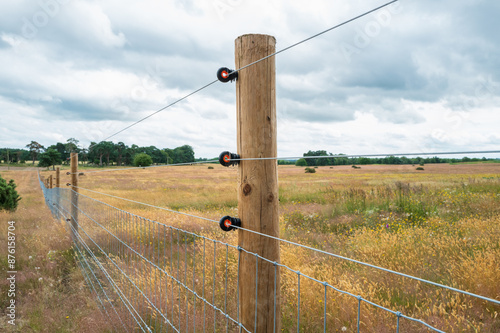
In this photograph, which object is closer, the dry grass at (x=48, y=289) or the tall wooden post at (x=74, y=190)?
the dry grass at (x=48, y=289)

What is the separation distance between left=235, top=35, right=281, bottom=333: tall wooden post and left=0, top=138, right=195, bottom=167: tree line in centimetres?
1201

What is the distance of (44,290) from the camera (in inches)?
200

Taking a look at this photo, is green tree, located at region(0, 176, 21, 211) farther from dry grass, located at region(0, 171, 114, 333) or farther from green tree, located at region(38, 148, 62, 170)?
green tree, located at region(38, 148, 62, 170)

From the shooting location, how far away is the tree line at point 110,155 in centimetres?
4071

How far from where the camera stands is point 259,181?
1.92 m

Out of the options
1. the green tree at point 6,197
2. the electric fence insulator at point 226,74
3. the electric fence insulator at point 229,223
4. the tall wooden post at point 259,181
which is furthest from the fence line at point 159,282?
the green tree at point 6,197

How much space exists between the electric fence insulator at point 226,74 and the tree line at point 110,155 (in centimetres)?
1181

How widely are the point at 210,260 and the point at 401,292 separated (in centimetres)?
259

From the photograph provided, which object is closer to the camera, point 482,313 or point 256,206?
point 256,206

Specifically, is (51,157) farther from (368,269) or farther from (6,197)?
(368,269)

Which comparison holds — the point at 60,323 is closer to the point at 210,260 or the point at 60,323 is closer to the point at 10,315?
the point at 10,315

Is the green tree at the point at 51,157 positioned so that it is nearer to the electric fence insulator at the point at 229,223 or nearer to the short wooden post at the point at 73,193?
the short wooden post at the point at 73,193

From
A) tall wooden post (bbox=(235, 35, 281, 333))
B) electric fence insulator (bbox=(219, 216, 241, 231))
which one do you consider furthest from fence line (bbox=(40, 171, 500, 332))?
electric fence insulator (bbox=(219, 216, 241, 231))

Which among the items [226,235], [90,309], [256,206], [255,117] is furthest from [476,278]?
[90,309]
